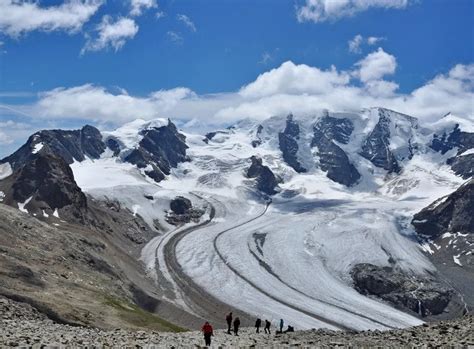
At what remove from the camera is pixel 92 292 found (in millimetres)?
99938

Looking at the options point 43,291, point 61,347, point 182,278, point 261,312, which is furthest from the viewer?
point 182,278

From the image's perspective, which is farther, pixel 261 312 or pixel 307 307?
pixel 307 307

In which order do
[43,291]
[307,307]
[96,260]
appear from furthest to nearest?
[307,307], [96,260], [43,291]

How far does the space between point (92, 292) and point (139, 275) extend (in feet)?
236

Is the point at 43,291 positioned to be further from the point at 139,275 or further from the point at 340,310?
the point at 340,310

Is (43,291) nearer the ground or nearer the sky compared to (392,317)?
nearer the ground

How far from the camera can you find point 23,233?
127m

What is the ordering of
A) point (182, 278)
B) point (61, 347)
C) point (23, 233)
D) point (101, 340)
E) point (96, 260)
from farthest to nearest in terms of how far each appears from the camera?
point (182, 278), point (96, 260), point (23, 233), point (101, 340), point (61, 347)

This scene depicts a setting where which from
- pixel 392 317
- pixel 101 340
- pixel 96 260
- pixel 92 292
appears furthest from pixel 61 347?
pixel 392 317

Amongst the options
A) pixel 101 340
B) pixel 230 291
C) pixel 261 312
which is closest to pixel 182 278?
pixel 230 291

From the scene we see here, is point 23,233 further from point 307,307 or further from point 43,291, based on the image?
point 307,307

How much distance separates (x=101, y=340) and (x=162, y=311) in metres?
90.1

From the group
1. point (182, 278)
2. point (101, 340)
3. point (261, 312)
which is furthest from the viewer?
point (182, 278)

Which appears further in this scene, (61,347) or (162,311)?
(162,311)
